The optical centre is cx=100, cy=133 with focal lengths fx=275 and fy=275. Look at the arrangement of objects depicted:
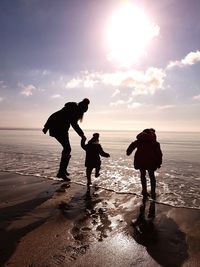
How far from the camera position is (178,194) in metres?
8.10

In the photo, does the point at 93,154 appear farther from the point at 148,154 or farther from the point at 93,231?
the point at 93,231

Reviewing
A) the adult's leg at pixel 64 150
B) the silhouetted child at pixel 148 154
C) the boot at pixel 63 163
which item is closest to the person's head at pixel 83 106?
the adult's leg at pixel 64 150

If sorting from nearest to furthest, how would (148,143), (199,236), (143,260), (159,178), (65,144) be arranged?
1. (143,260)
2. (199,236)
3. (148,143)
4. (65,144)
5. (159,178)

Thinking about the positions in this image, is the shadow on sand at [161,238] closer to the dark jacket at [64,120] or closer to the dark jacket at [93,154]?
the dark jacket at [93,154]

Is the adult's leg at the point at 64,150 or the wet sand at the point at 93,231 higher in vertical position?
the adult's leg at the point at 64,150

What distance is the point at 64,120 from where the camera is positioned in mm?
8227

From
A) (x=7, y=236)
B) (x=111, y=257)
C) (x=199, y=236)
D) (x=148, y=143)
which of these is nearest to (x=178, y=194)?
(x=148, y=143)

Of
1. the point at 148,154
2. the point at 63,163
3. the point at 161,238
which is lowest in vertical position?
the point at 161,238

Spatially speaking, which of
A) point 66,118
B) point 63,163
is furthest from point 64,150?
point 66,118

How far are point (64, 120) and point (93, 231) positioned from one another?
4126 mm

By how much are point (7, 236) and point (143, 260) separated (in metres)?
2.19

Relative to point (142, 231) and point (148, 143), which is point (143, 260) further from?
point (148, 143)

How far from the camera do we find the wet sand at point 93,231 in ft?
12.4

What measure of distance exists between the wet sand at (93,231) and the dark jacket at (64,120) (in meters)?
1.83
